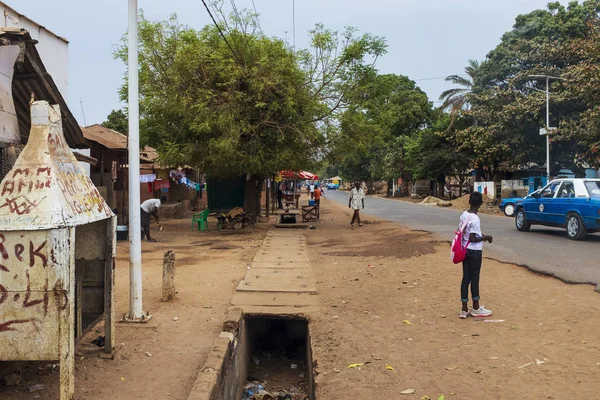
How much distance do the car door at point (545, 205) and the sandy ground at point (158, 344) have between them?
29.7ft

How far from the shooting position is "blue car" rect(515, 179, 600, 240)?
12.5 m

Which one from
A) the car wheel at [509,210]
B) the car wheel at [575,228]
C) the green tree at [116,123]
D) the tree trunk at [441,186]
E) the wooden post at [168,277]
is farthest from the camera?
the tree trunk at [441,186]

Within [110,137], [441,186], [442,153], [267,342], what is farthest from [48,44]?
[441,186]

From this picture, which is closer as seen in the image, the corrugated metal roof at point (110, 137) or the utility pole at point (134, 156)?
the utility pole at point (134, 156)

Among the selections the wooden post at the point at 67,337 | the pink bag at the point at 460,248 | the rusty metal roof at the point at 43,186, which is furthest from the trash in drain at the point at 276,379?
the rusty metal roof at the point at 43,186

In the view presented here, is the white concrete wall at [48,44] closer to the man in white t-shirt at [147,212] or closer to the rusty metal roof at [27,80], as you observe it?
the man in white t-shirt at [147,212]

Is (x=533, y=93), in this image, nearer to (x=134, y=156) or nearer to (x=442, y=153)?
(x=442, y=153)

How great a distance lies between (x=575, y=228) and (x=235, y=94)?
10.4m

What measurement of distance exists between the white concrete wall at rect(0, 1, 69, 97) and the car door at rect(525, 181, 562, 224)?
14016 mm

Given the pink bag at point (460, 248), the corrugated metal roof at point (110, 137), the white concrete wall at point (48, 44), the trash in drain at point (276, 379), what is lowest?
the trash in drain at point (276, 379)

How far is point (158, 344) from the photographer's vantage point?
541 centimetres

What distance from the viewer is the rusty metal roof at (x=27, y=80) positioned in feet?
13.9

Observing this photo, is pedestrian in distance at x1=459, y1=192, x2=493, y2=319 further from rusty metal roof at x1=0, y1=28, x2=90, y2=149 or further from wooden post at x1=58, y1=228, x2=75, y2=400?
rusty metal roof at x1=0, y1=28, x2=90, y2=149

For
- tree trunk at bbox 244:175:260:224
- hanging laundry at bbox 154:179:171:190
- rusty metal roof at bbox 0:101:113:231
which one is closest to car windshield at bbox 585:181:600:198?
tree trunk at bbox 244:175:260:224
